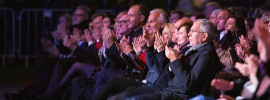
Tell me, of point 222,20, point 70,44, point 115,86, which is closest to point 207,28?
point 115,86

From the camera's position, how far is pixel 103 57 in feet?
18.3

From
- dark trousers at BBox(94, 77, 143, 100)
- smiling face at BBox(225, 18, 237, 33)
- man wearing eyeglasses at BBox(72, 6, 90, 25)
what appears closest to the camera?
dark trousers at BBox(94, 77, 143, 100)

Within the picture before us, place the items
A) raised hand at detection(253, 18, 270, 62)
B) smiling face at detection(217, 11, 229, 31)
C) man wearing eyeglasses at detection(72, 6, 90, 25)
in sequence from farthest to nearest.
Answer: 1. man wearing eyeglasses at detection(72, 6, 90, 25)
2. smiling face at detection(217, 11, 229, 31)
3. raised hand at detection(253, 18, 270, 62)

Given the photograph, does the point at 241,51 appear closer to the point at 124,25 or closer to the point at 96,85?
the point at 96,85

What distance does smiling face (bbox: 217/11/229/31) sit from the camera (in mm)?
5562

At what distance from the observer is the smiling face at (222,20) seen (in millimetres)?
5562

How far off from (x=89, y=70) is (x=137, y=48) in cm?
129

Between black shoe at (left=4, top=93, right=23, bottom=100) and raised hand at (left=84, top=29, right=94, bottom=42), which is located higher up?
raised hand at (left=84, top=29, right=94, bottom=42)

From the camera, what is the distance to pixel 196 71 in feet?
11.2

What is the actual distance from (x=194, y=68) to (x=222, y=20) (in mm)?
2279

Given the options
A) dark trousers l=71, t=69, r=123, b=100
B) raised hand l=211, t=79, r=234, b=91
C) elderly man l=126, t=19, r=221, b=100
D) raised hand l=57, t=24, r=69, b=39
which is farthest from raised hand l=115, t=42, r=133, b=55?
raised hand l=57, t=24, r=69, b=39

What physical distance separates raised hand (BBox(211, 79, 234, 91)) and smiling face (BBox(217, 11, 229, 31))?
118 inches

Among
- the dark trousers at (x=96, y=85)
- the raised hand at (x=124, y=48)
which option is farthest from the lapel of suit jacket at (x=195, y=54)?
the dark trousers at (x=96, y=85)

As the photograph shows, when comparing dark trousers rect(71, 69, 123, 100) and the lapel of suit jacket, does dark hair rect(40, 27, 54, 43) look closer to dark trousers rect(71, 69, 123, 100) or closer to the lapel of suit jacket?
dark trousers rect(71, 69, 123, 100)
